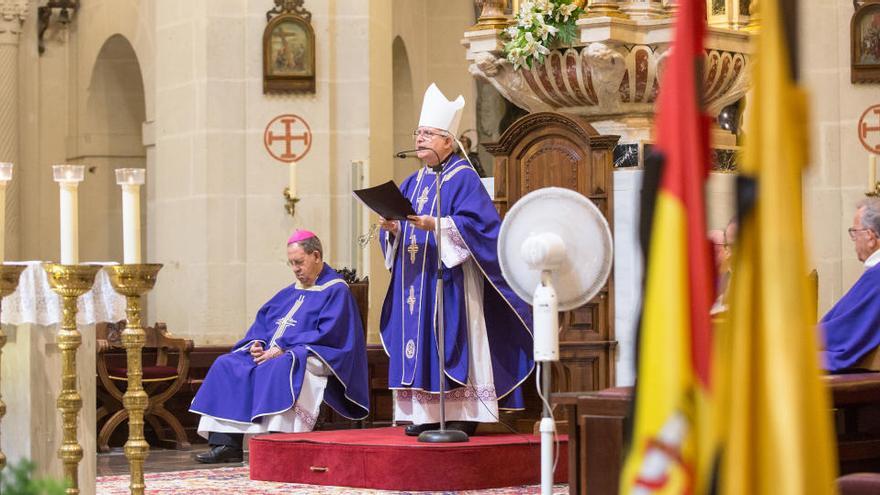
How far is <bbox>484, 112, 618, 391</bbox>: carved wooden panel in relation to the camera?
9.73 meters

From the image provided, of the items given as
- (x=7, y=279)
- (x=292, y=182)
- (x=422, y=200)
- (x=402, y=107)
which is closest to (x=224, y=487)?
(x=422, y=200)

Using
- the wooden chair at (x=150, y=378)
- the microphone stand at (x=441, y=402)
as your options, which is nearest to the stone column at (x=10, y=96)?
the wooden chair at (x=150, y=378)

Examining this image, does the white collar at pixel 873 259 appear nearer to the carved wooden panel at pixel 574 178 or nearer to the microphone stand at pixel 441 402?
the microphone stand at pixel 441 402

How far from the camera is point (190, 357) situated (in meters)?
11.8

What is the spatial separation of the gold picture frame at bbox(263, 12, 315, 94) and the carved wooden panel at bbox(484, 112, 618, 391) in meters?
3.47

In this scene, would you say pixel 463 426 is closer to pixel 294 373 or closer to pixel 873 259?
pixel 294 373

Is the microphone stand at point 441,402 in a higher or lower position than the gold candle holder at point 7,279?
lower

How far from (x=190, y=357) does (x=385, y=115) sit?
10.4ft

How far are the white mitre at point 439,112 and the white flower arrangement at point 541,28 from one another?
6.00 ft

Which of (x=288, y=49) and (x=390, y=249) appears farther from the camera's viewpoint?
(x=288, y=49)

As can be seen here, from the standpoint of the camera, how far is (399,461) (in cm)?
768

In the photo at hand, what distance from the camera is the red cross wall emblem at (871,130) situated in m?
12.7

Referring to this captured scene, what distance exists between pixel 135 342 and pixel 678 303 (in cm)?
315

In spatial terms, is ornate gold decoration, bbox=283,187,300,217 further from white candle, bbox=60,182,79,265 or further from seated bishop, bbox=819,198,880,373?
white candle, bbox=60,182,79,265
